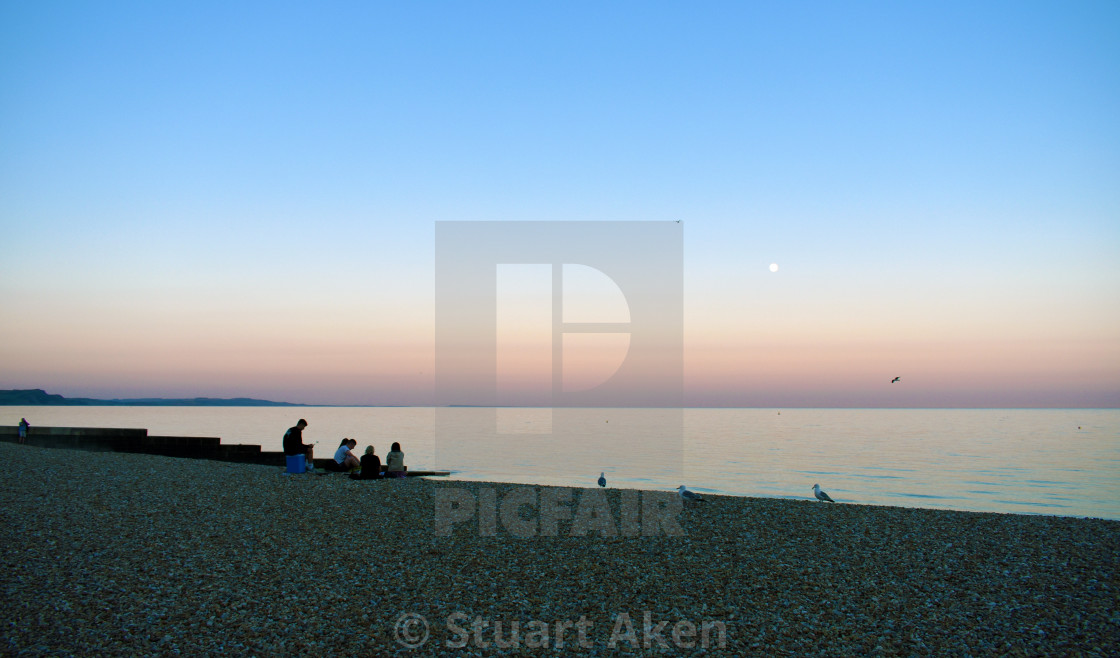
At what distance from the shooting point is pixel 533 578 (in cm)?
1153

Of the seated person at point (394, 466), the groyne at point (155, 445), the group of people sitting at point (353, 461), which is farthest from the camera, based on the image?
the groyne at point (155, 445)

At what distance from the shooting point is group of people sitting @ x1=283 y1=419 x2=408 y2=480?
23.2m

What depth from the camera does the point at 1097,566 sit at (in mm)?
12742

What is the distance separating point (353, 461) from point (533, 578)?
49.4 ft

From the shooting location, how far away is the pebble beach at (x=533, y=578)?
9039 millimetres

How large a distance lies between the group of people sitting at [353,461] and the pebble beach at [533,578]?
458cm

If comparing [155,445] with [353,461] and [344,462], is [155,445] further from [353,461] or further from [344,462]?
[353,461]

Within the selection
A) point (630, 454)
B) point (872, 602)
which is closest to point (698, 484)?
point (630, 454)

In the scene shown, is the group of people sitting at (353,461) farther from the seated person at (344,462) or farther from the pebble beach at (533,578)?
the pebble beach at (533,578)

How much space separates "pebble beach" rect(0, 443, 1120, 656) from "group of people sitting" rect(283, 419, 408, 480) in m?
4.58

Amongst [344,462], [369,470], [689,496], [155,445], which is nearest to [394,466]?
[369,470]

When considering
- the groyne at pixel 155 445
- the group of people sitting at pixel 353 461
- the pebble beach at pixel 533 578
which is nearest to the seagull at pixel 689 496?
the pebble beach at pixel 533 578

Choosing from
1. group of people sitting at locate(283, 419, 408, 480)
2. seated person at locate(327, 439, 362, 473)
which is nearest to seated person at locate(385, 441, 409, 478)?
group of people sitting at locate(283, 419, 408, 480)

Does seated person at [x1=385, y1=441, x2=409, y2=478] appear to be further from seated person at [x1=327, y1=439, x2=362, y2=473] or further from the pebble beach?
the pebble beach
